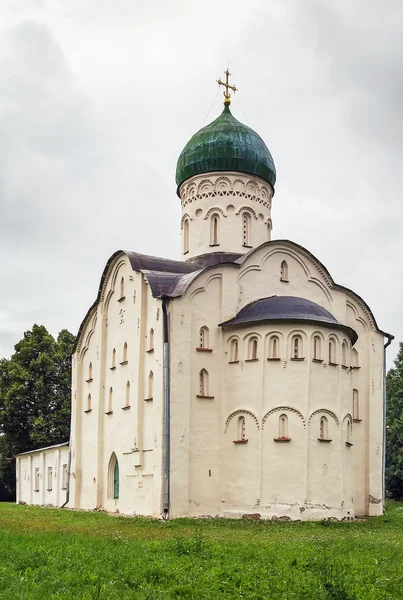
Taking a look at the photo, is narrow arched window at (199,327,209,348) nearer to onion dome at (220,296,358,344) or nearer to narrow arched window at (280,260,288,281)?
onion dome at (220,296,358,344)

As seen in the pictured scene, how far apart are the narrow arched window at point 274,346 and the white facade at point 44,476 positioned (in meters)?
11.7

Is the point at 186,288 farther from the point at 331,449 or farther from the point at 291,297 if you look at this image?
the point at 331,449

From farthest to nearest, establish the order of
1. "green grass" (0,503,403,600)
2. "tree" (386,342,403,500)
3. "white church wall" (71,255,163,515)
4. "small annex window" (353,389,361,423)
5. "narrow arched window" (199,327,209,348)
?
1. "tree" (386,342,403,500)
2. "small annex window" (353,389,361,423)
3. "narrow arched window" (199,327,209,348)
4. "white church wall" (71,255,163,515)
5. "green grass" (0,503,403,600)

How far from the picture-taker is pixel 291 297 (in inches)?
874

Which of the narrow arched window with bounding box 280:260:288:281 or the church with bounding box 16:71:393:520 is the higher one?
the narrow arched window with bounding box 280:260:288:281

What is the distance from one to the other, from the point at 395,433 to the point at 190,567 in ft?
87.4

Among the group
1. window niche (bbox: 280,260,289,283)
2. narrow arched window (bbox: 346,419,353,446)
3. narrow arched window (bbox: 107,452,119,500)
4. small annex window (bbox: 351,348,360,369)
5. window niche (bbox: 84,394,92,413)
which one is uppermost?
window niche (bbox: 280,260,289,283)

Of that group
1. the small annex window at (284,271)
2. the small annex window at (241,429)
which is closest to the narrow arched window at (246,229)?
the small annex window at (284,271)

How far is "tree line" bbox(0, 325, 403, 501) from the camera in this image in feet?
121

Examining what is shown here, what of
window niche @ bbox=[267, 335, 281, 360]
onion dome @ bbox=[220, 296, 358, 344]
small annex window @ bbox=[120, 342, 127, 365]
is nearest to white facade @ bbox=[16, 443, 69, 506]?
small annex window @ bbox=[120, 342, 127, 365]

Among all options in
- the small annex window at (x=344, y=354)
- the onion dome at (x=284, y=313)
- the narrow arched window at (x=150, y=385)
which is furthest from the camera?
the small annex window at (x=344, y=354)

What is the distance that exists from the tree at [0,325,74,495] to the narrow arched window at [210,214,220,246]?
15117 millimetres

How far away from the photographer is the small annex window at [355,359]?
2489 cm

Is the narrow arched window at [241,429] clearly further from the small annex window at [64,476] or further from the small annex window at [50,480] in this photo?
the small annex window at [50,480]
